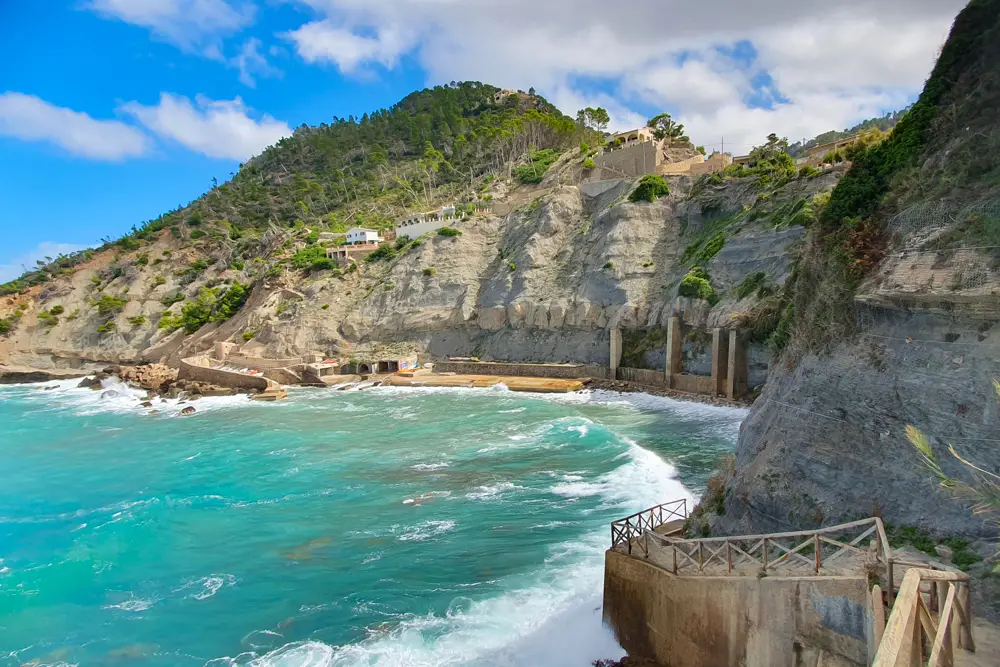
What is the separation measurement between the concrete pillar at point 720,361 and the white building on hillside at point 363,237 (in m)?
41.7

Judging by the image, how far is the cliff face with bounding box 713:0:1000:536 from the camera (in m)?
7.89

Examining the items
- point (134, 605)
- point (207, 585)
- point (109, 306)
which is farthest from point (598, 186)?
point (109, 306)

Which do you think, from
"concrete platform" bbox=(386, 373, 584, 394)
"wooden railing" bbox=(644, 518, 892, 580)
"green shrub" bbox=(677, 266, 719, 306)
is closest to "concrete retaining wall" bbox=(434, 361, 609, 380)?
"concrete platform" bbox=(386, 373, 584, 394)

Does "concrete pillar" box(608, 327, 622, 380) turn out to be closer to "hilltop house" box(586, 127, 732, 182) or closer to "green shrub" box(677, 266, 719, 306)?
"green shrub" box(677, 266, 719, 306)

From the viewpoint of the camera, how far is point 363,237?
65438mm

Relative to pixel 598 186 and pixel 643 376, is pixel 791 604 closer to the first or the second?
pixel 643 376

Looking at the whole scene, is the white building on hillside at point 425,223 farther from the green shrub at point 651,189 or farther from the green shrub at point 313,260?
the green shrub at point 651,189

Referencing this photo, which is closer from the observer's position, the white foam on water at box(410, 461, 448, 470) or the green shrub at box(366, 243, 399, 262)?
the white foam on water at box(410, 461, 448, 470)

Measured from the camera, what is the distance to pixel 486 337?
48531 millimetres

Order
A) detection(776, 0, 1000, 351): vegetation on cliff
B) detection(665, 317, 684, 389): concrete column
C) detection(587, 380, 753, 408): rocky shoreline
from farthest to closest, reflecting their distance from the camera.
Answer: detection(665, 317, 684, 389): concrete column, detection(587, 380, 753, 408): rocky shoreline, detection(776, 0, 1000, 351): vegetation on cliff

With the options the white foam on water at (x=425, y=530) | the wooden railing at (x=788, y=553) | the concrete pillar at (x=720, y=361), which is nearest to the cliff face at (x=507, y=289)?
the concrete pillar at (x=720, y=361)

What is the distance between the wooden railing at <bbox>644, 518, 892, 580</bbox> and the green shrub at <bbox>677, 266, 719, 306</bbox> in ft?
90.7

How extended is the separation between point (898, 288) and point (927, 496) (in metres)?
3.07

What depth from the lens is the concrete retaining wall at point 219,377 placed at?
43125 mm
